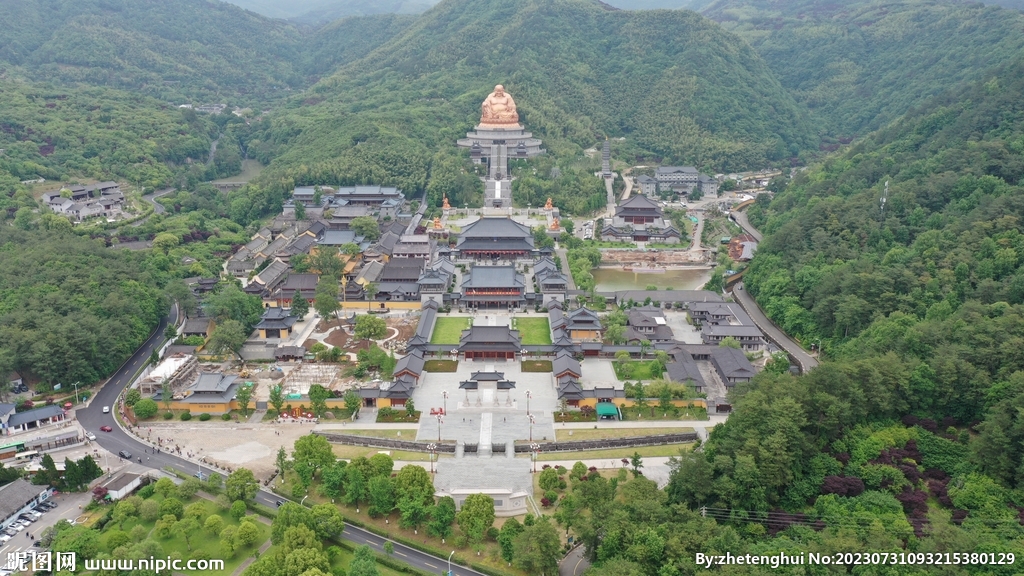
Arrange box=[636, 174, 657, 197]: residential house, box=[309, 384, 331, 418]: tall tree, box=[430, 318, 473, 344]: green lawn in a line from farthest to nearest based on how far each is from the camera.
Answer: box=[636, 174, 657, 197]: residential house < box=[430, 318, 473, 344]: green lawn < box=[309, 384, 331, 418]: tall tree

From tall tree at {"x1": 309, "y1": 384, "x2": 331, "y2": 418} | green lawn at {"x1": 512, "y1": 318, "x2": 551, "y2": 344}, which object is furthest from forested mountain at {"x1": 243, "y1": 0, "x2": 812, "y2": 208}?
tall tree at {"x1": 309, "y1": 384, "x2": 331, "y2": 418}

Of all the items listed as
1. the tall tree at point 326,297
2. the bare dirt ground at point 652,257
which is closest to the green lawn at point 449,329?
the tall tree at point 326,297

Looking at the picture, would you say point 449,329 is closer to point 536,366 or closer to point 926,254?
point 536,366

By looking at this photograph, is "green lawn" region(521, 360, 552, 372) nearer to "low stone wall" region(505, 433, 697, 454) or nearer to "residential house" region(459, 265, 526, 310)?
"low stone wall" region(505, 433, 697, 454)

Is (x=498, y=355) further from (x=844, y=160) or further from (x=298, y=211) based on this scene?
(x=844, y=160)

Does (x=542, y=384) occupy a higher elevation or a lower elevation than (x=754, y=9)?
lower

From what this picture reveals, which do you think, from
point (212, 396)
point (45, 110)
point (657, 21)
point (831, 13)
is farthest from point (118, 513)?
point (831, 13)
